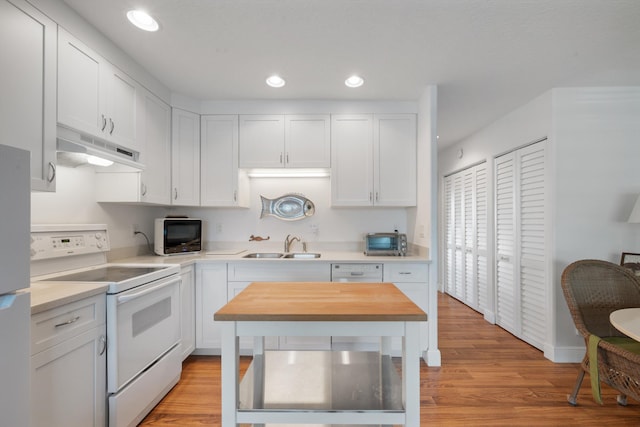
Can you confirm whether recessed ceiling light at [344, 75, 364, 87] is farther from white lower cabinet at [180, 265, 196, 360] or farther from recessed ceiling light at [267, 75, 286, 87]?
white lower cabinet at [180, 265, 196, 360]

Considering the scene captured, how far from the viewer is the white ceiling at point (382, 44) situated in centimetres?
170

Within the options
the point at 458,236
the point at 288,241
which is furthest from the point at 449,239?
the point at 288,241

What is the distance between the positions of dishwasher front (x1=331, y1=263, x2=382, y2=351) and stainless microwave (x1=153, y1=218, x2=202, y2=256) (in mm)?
1464

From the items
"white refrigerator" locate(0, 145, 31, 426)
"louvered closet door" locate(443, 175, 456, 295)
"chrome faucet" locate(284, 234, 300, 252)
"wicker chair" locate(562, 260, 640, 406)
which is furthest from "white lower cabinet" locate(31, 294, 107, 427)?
"louvered closet door" locate(443, 175, 456, 295)

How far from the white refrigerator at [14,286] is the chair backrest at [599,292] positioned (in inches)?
112

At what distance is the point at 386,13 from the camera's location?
5.68ft

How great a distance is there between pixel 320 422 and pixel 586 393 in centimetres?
224

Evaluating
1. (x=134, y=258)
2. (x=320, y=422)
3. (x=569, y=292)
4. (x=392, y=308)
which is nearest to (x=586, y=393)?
(x=569, y=292)

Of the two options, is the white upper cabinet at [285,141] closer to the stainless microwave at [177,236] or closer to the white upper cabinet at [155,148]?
the white upper cabinet at [155,148]

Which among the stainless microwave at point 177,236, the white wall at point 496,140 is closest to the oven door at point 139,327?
the stainless microwave at point 177,236

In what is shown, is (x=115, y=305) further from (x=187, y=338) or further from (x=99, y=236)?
(x=187, y=338)

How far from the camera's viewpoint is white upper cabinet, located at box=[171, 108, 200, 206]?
2854 mm

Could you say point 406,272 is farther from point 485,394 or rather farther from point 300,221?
point 300,221

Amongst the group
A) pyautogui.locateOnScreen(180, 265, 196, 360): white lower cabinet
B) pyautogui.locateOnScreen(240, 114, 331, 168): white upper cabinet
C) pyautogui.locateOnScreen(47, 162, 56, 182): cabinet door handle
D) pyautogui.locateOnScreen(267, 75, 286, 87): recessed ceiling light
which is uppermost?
pyautogui.locateOnScreen(267, 75, 286, 87): recessed ceiling light
